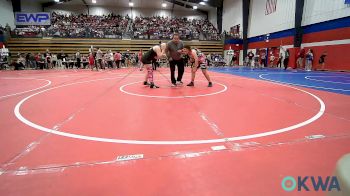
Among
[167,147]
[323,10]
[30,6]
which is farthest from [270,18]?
[30,6]

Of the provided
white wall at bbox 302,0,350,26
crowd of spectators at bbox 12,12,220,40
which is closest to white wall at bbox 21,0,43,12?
crowd of spectators at bbox 12,12,220,40

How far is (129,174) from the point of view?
81.8 inches

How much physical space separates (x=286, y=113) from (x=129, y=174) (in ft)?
10.9

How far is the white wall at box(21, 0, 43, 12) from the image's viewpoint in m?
28.5

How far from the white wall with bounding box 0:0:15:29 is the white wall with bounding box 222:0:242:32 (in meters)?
28.5

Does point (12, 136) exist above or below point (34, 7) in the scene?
below

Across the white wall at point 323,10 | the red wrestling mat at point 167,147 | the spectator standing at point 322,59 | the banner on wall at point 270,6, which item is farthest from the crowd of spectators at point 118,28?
the red wrestling mat at point 167,147

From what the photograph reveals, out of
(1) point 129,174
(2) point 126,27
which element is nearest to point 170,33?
(2) point 126,27

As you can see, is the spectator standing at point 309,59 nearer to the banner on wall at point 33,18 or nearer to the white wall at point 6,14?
the banner on wall at point 33,18

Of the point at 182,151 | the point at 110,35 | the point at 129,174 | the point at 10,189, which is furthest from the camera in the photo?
the point at 110,35

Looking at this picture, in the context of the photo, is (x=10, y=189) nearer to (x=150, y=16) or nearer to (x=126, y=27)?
(x=126, y=27)

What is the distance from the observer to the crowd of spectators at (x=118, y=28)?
26.0m

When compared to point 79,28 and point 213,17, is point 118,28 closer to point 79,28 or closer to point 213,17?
point 79,28

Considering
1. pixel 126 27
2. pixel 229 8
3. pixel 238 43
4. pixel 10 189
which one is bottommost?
pixel 10 189
